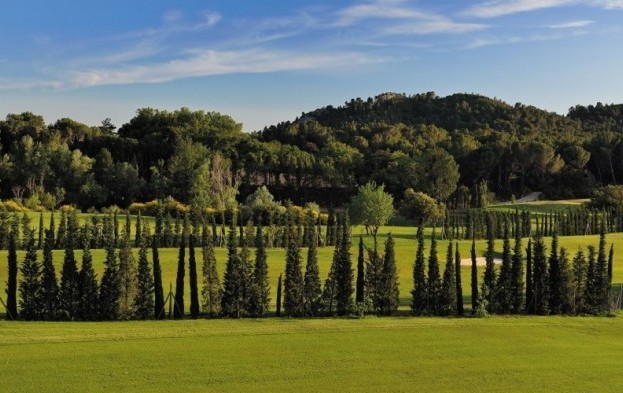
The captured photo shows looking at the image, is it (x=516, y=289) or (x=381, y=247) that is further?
(x=381, y=247)

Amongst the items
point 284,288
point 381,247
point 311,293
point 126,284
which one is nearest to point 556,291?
point 311,293

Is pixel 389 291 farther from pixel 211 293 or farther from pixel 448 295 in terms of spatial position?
pixel 211 293

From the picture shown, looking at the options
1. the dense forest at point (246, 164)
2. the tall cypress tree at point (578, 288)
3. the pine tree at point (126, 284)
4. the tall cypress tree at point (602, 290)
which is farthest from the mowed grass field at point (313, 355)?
the dense forest at point (246, 164)

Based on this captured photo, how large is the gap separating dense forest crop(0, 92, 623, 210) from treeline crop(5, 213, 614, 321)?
55.1 meters

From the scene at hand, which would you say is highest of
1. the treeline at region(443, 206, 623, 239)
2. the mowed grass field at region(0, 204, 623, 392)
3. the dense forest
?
the dense forest

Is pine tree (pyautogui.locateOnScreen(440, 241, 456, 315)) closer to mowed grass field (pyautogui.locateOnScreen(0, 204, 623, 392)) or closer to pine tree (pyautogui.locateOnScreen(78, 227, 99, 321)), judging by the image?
mowed grass field (pyautogui.locateOnScreen(0, 204, 623, 392))

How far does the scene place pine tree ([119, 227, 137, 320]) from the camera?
43.4m

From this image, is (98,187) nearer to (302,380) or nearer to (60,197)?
(60,197)

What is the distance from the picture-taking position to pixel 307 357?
32281 mm

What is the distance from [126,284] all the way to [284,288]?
38.8 feet

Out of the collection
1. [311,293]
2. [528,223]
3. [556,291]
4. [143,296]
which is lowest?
[556,291]

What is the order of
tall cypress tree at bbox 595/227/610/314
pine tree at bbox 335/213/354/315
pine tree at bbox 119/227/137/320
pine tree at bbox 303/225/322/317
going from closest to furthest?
pine tree at bbox 119/227/137/320 < pine tree at bbox 303/225/322/317 < pine tree at bbox 335/213/354/315 < tall cypress tree at bbox 595/227/610/314

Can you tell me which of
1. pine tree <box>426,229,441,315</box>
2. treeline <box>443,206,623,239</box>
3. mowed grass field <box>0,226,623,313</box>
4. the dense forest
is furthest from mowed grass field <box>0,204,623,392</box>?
the dense forest

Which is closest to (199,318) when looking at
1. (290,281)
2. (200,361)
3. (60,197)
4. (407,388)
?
(290,281)
